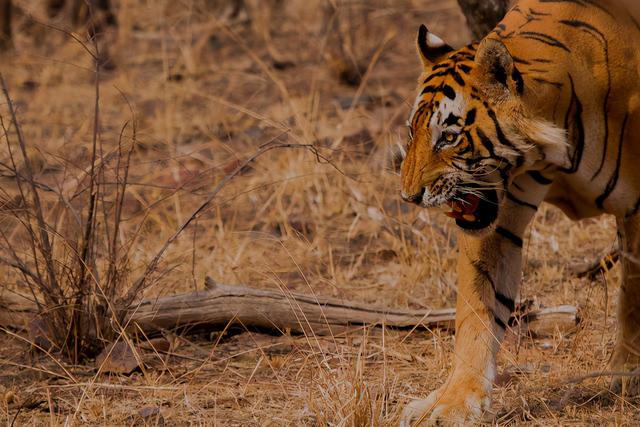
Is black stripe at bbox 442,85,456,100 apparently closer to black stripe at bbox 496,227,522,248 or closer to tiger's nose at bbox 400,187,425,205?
tiger's nose at bbox 400,187,425,205

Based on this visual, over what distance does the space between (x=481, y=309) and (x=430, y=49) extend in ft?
2.84

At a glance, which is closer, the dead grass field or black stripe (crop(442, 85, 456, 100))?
black stripe (crop(442, 85, 456, 100))

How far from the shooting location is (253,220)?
616 centimetres

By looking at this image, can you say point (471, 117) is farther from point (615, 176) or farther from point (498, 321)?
point (498, 321)

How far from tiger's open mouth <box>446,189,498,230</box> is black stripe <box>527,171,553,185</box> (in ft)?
0.56

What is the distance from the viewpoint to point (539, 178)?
341cm

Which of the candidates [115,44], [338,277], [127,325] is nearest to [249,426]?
[127,325]

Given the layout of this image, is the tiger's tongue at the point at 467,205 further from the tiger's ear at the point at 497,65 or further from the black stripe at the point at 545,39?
the black stripe at the point at 545,39

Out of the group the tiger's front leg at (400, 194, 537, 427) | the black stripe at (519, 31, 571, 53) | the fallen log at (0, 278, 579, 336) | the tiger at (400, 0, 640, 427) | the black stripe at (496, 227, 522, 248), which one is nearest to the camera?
the tiger at (400, 0, 640, 427)

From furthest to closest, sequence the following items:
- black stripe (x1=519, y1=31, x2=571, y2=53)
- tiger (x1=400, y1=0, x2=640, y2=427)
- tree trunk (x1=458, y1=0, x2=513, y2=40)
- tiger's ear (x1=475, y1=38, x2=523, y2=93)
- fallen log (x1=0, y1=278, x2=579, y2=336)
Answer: tree trunk (x1=458, y1=0, x2=513, y2=40) → fallen log (x1=0, y1=278, x2=579, y2=336) → black stripe (x1=519, y1=31, x2=571, y2=53) → tiger (x1=400, y1=0, x2=640, y2=427) → tiger's ear (x1=475, y1=38, x2=523, y2=93)

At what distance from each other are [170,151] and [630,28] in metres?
4.12

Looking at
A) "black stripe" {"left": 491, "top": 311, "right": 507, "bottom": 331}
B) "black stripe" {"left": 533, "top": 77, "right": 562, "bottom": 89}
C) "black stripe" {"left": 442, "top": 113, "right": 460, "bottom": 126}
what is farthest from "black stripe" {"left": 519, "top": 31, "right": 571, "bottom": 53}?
"black stripe" {"left": 491, "top": 311, "right": 507, "bottom": 331}

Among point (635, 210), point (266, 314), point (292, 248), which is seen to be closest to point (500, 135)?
point (635, 210)

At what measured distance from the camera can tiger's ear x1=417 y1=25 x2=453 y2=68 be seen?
3.45 metres
